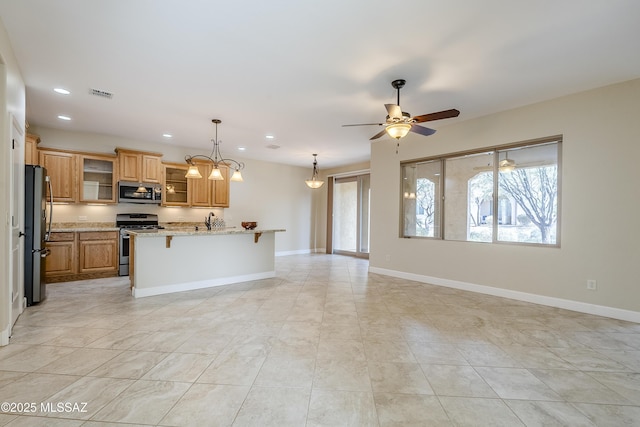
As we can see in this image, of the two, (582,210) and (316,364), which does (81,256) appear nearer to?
(316,364)

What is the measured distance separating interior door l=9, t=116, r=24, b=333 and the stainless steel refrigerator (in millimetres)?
191

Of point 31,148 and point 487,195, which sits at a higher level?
point 31,148

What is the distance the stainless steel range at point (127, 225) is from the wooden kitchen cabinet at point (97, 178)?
44 cm

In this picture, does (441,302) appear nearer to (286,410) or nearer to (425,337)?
(425,337)

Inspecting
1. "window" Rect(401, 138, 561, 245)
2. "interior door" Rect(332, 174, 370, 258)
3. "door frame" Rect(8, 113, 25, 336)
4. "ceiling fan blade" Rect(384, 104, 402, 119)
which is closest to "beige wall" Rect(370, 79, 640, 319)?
"window" Rect(401, 138, 561, 245)

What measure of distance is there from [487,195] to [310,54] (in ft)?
11.8

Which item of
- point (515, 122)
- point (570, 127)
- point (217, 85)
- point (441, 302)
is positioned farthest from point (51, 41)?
point (570, 127)

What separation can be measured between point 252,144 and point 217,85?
9.32 feet

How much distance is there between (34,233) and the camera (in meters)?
3.61

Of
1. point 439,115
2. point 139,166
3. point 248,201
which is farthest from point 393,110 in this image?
point 248,201

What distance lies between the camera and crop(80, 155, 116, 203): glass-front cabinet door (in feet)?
18.1

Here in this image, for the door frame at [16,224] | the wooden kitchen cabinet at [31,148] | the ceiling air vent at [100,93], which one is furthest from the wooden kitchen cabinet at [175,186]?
the door frame at [16,224]

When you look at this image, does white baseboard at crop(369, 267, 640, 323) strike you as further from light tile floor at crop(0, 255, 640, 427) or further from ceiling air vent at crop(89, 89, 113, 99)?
ceiling air vent at crop(89, 89, 113, 99)

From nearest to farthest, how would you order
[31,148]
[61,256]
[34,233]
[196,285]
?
[34,233] < [196,285] < [31,148] < [61,256]
